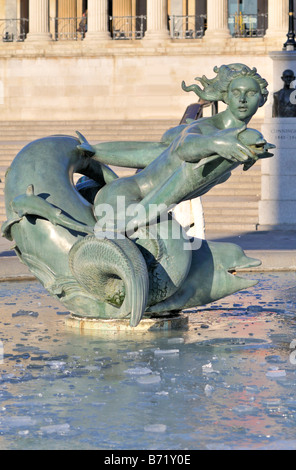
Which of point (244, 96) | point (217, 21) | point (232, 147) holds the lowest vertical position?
point (232, 147)

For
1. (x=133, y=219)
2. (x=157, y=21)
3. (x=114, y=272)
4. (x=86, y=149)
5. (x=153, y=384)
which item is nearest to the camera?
(x=153, y=384)

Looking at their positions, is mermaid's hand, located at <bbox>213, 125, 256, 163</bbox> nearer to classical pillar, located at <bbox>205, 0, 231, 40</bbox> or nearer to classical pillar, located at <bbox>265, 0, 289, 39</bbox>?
classical pillar, located at <bbox>265, 0, 289, 39</bbox>

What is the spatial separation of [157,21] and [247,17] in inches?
317

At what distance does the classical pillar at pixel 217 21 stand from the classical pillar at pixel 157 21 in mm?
1590

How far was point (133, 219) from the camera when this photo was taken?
388 inches

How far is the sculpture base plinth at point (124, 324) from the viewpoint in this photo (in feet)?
33.5

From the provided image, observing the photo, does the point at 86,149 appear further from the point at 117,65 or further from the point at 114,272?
the point at 117,65

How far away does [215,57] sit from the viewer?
4097 cm

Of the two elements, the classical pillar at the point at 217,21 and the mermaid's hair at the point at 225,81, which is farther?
the classical pillar at the point at 217,21

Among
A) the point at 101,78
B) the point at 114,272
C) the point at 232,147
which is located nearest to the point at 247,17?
the point at 101,78

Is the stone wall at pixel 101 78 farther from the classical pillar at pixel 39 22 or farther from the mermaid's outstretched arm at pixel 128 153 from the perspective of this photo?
the mermaid's outstretched arm at pixel 128 153

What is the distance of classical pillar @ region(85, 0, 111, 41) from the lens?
4225 cm

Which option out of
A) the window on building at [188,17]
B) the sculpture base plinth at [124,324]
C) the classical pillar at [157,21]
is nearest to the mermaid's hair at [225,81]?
the sculpture base plinth at [124,324]

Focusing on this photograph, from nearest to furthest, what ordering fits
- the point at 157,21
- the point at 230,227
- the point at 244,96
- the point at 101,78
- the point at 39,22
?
the point at 244,96, the point at 230,227, the point at 101,78, the point at 157,21, the point at 39,22
